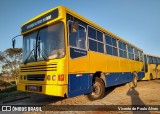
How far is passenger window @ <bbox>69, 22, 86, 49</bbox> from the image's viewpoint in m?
5.82

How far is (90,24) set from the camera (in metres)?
7.43

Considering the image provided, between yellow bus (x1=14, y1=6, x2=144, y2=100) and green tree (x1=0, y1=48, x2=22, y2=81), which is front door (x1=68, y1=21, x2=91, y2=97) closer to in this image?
yellow bus (x1=14, y1=6, x2=144, y2=100)

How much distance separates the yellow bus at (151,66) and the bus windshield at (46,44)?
13373 mm

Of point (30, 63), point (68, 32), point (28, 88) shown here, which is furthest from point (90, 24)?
point (28, 88)

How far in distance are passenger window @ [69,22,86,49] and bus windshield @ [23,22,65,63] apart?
0.34 metres

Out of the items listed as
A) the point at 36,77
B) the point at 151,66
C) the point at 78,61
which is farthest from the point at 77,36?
the point at 151,66

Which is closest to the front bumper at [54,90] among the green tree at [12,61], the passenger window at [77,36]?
the passenger window at [77,36]

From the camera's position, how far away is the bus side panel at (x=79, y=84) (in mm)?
5691

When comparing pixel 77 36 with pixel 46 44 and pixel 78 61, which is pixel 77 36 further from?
pixel 46 44

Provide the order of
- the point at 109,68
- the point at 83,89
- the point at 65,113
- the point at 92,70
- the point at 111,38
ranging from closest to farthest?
the point at 65,113
the point at 83,89
the point at 92,70
the point at 109,68
the point at 111,38

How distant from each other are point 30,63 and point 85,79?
7.02 ft

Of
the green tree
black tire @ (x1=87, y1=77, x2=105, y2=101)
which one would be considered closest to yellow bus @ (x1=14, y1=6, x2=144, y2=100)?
black tire @ (x1=87, y1=77, x2=105, y2=101)

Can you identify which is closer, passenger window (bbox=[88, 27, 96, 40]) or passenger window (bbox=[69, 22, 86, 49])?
passenger window (bbox=[69, 22, 86, 49])

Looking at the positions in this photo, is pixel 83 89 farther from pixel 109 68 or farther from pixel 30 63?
pixel 109 68
